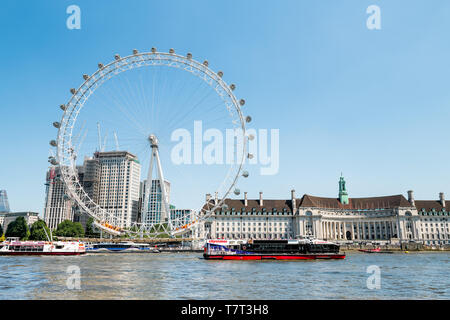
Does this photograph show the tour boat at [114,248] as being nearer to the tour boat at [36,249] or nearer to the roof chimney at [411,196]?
the tour boat at [36,249]

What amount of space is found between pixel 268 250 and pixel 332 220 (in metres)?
91.6

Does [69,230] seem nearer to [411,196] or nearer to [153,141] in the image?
[153,141]

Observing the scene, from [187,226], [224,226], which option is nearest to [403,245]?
[224,226]

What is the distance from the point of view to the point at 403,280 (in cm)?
3362

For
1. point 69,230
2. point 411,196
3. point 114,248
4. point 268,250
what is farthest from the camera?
point 411,196

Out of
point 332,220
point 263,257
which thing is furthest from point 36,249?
point 332,220

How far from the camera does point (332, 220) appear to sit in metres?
152

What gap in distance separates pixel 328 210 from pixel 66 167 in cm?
11009

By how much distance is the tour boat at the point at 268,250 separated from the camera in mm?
67000

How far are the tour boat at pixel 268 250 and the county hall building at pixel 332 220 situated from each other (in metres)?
70.7

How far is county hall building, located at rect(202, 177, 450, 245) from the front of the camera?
470ft

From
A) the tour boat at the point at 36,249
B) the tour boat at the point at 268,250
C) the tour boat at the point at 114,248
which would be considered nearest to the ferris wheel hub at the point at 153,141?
the tour boat at the point at 268,250

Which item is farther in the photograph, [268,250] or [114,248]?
[114,248]
